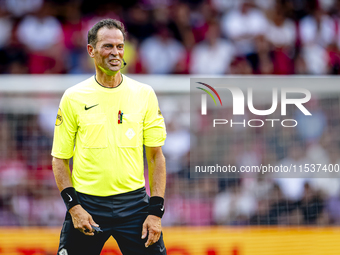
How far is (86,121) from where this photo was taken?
3.15 metres

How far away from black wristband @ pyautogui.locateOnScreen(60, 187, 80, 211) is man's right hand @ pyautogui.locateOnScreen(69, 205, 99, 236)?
3cm

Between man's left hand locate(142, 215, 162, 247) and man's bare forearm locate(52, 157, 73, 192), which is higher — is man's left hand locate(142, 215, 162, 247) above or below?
below

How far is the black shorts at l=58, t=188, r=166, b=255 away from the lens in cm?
315

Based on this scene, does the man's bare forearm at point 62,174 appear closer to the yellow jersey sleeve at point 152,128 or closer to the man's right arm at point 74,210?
the man's right arm at point 74,210

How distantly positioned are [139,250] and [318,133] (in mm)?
3845

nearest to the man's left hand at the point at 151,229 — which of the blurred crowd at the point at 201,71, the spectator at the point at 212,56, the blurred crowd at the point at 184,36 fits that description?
the blurred crowd at the point at 201,71

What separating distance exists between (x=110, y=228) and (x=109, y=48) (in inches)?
46.9

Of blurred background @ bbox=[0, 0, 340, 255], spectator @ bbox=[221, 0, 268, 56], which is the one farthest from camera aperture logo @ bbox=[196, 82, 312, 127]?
spectator @ bbox=[221, 0, 268, 56]

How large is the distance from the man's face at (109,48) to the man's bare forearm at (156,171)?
24.1 inches

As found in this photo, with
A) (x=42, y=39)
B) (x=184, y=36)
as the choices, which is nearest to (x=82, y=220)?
(x=42, y=39)

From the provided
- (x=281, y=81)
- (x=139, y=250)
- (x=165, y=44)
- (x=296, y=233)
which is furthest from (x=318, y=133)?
(x=139, y=250)

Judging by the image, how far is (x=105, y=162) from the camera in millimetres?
3139

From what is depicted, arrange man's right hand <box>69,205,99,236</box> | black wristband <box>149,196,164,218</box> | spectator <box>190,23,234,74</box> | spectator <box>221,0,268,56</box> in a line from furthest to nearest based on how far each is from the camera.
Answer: spectator <box>221,0,268,56</box>, spectator <box>190,23,234,74</box>, black wristband <box>149,196,164,218</box>, man's right hand <box>69,205,99,236</box>

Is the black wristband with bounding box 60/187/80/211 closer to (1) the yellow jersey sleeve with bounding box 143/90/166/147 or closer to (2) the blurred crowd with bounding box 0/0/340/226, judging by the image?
(1) the yellow jersey sleeve with bounding box 143/90/166/147
